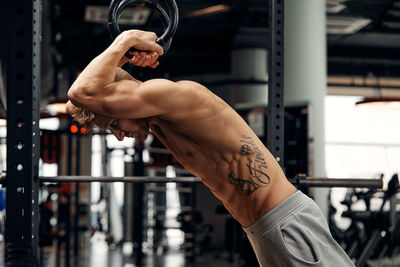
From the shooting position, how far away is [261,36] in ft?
36.0

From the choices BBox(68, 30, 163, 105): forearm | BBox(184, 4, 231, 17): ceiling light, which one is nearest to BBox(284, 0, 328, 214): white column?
BBox(184, 4, 231, 17): ceiling light

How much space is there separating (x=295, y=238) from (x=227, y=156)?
1.18 feet

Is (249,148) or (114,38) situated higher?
(114,38)

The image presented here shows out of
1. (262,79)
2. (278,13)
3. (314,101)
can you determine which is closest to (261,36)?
(262,79)

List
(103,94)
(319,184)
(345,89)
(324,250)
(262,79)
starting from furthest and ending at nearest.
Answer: (345,89) → (262,79) → (319,184) → (324,250) → (103,94)

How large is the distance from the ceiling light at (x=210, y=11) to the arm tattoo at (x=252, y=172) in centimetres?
748

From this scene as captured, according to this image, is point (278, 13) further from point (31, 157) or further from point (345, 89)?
point (345, 89)

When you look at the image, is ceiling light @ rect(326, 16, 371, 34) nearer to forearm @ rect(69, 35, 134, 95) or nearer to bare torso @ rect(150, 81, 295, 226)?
bare torso @ rect(150, 81, 295, 226)

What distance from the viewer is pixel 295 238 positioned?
Result: 1969 millimetres

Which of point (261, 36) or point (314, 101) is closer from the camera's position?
point (314, 101)

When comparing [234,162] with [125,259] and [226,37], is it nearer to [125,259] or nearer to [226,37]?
[125,259]

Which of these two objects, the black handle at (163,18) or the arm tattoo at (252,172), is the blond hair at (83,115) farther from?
the arm tattoo at (252,172)

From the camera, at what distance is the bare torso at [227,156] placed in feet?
6.39

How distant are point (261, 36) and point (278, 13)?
895 centimetres
